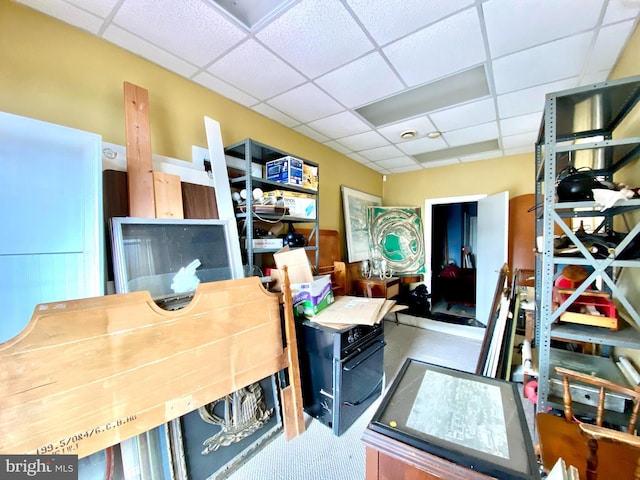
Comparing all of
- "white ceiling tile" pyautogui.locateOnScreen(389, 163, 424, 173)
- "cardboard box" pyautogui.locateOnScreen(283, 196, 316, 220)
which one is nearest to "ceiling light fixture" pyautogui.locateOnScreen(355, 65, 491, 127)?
"cardboard box" pyautogui.locateOnScreen(283, 196, 316, 220)

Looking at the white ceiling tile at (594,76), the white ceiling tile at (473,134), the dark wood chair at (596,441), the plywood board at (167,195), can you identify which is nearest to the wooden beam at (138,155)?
the plywood board at (167,195)

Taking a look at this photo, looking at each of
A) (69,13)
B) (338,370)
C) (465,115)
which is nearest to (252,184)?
(69,13)

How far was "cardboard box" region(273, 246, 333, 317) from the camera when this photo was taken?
6.21 ft

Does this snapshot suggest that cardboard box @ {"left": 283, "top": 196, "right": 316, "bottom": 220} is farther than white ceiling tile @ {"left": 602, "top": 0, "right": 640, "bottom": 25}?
Yes

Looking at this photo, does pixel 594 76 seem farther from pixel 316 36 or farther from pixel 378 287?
pixel 378 287

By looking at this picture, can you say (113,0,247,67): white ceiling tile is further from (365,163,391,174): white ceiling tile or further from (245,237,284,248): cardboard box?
(365,163,391,174): white ceiling tile

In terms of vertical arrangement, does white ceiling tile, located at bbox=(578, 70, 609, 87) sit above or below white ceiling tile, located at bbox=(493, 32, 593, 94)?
below

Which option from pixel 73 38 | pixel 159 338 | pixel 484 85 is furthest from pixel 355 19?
pixel 159 338

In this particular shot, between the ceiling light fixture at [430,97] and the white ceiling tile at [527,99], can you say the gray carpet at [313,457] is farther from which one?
the white ceiling tile at [527,99]

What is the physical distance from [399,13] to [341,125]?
1.42 m

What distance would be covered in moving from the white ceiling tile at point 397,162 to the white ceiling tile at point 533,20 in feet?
7.72

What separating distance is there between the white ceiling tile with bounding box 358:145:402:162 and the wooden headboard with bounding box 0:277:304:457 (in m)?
2.80

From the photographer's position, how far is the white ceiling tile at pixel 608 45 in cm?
144

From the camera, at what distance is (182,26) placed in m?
1.44
